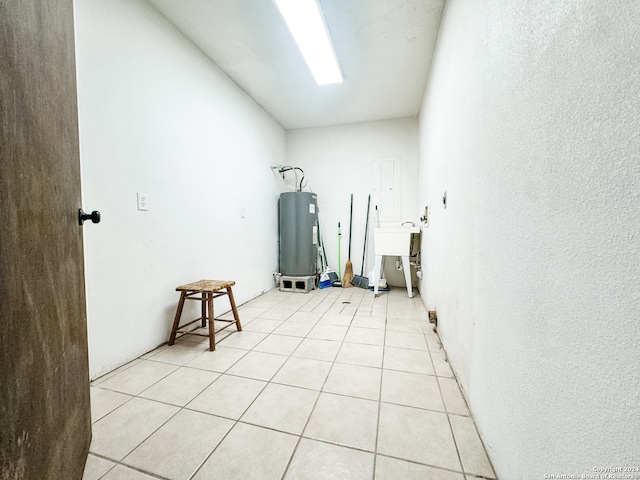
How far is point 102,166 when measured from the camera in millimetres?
1511

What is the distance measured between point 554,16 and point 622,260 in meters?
0.58

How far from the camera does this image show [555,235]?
585mm

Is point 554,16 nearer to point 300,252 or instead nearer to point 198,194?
point 198,194

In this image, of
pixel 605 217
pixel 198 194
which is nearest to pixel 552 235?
pixel 605 217

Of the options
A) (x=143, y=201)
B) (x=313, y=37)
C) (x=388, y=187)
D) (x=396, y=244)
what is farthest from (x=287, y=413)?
(x=388, y=187)

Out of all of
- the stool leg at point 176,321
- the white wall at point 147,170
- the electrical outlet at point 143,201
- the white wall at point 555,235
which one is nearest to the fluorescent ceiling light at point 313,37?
the white wall at point 147,170

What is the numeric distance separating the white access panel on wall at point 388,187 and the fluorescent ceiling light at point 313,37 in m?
1.48

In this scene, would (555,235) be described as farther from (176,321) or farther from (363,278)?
(363,278)

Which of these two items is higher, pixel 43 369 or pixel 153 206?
pixel 153 206

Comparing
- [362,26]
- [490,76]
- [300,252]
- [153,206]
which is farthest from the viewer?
[300,252]


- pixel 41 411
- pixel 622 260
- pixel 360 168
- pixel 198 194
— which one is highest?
pixel 360 168

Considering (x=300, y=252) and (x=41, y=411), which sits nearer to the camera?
(x=41, y=411)

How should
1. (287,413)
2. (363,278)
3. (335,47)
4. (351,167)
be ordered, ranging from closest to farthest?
(287,413) < (335,47) < (363,278) < (351,167)

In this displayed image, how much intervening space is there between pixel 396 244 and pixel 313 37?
2.39 metres
